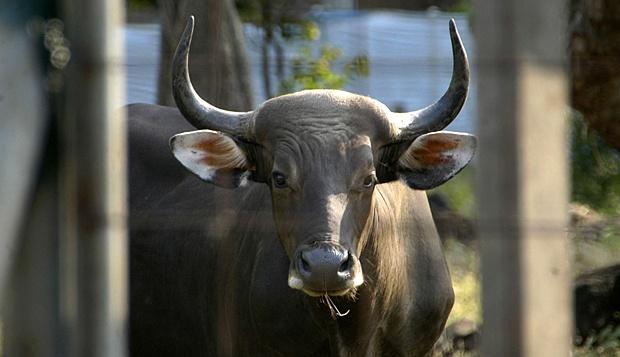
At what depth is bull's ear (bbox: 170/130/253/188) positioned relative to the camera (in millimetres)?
5840

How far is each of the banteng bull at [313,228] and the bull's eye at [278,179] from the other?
0.01 m

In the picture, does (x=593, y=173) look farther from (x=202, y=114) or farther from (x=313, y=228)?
(x=313, y=228)

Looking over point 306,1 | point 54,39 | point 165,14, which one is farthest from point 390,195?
point 306,1

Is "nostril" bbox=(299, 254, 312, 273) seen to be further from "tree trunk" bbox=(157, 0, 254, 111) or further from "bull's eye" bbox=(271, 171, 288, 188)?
"tree trunk" bbox=(157, 0, 254, 111)

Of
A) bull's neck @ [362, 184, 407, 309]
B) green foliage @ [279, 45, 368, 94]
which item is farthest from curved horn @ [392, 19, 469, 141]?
green foliage @ [279, 45, 368, 94]

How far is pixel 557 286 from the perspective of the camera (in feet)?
9.29

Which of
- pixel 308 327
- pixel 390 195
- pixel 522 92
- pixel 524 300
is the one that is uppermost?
pixel 522 92

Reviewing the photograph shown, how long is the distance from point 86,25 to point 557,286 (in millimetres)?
1185

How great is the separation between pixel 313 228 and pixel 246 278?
3.72ft

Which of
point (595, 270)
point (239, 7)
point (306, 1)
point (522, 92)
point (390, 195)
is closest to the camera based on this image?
point (522, 92)

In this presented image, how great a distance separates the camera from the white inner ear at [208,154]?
583 cm

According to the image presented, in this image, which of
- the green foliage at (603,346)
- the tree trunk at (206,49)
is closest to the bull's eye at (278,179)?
the green foliage at (603,346)

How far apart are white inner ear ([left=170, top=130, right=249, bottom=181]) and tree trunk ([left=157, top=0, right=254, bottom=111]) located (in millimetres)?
3045

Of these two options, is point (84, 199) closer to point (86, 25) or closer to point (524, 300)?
point (86, 25)
